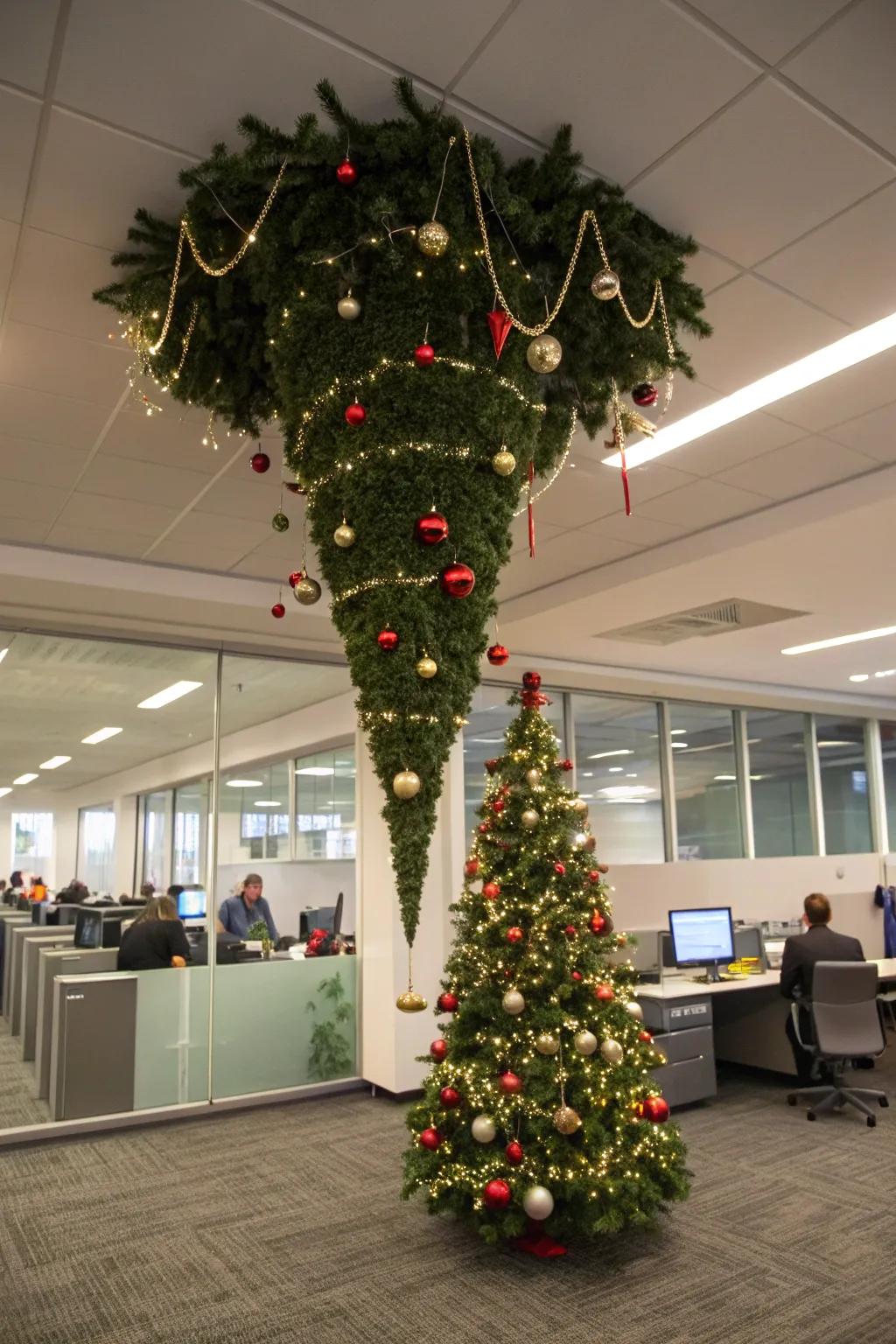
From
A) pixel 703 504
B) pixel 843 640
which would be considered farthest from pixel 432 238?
pixel 843 640

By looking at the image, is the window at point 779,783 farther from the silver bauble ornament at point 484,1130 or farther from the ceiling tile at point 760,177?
the ceiling tile at point 760,177

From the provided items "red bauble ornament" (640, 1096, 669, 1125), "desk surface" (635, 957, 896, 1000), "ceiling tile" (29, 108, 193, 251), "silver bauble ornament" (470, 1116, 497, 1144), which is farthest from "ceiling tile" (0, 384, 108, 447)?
"desk surface" (635, 957, 896, 1000)

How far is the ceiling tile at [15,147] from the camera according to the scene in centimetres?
223

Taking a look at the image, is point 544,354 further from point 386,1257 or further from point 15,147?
point 386,1257

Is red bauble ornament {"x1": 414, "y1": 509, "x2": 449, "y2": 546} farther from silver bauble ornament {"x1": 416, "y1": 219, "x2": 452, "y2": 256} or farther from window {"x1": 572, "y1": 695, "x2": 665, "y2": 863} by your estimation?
window {"x1": 572, "y1": 695, "x2": 665, "y2": 863}

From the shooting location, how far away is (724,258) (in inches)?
112

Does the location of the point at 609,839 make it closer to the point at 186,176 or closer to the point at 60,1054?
the point at 60,1054

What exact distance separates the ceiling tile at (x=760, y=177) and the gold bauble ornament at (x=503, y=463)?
33.7 inches

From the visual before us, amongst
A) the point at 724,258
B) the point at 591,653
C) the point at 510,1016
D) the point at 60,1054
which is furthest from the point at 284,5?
the point at 591,653

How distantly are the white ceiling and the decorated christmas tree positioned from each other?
1643 mm

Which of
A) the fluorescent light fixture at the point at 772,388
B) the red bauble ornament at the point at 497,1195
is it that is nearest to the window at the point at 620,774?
the fluorescent light fixture at the point at 772,388

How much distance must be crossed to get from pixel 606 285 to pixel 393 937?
479 centimetres

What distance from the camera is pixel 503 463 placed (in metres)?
2.35

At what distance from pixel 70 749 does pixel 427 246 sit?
469 centimetres
